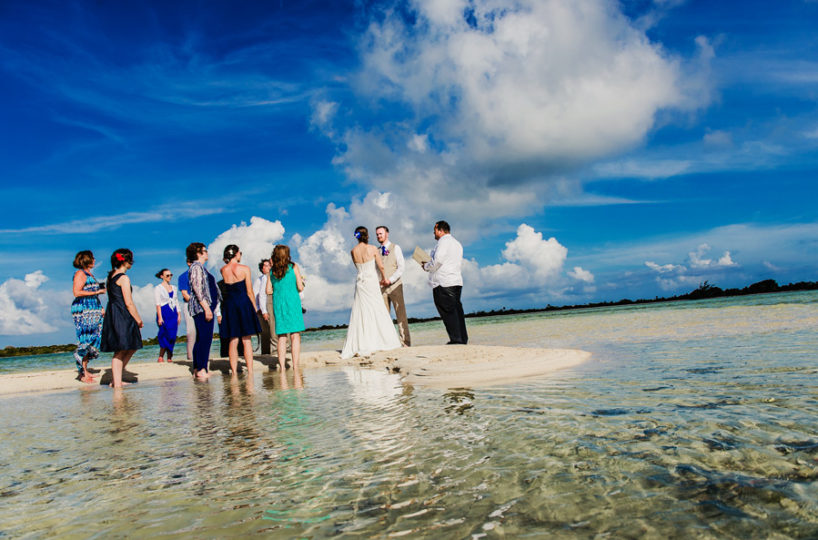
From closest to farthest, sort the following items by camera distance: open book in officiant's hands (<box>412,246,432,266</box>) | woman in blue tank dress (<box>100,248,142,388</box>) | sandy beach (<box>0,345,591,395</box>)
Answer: sandy beach (<box>0,345,591,395</box>), woman in blue tank dress (<box>100,248,142,388</box>), open book in officiant's hands (<box>412,246,432,266</box>)

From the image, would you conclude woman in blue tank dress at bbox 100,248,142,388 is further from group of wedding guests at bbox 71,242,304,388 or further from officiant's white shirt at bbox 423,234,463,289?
officiant's white shirt at bbox 423,234,463,289

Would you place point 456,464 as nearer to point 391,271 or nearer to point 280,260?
point 280,260

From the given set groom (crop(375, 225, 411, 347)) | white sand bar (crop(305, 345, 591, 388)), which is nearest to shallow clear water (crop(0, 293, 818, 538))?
white sand bar (crop(305, 345, 591, 388))

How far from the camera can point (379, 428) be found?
149 inches

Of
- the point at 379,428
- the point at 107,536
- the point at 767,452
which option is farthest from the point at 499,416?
the point at 107,536

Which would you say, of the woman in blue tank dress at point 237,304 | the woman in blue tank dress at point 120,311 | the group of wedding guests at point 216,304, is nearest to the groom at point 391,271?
the group of wedding guests at point 216,304

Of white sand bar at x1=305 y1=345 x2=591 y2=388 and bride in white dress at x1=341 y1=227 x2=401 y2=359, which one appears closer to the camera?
white sand bar at x1=305 y1=345 x2=591 y2=388

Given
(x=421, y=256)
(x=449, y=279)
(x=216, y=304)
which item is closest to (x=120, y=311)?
(x=216, y=304)

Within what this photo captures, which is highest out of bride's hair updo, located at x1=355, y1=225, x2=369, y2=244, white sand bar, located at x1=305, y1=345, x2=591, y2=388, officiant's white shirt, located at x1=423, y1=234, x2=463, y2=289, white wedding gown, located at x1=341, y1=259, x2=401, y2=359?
bride's hair updo, located at x1=355, y1=225, x2=369, y2=244

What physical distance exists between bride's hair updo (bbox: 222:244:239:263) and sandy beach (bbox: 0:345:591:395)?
8.37 ft

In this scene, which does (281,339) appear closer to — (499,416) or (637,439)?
(499,416)

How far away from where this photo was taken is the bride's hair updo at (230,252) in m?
9.76

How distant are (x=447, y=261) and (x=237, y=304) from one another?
4470 mm

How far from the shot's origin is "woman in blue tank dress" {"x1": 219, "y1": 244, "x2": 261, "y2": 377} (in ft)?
31.2
